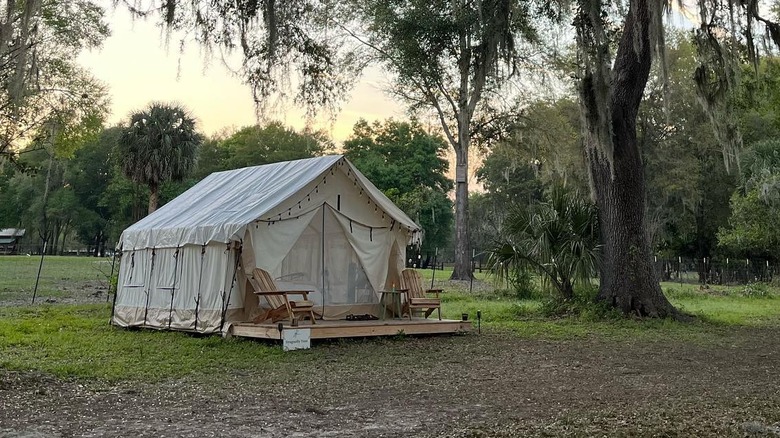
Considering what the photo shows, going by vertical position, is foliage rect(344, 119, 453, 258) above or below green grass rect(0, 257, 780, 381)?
above

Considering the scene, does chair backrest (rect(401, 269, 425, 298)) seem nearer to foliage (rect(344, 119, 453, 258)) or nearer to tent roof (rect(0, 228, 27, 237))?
foliage (rect(344, 119, 453, 258))

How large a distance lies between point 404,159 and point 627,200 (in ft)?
113

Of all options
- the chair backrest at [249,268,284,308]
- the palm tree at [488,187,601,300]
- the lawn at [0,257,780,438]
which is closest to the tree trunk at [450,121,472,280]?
the palm tree at [488,187,601,300]

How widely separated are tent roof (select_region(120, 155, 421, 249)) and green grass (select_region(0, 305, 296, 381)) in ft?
5.04

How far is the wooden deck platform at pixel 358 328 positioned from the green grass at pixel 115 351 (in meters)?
0.19

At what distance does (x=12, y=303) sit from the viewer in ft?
51.4

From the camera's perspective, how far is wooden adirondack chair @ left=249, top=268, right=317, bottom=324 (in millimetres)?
9383

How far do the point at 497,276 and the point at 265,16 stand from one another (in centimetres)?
808

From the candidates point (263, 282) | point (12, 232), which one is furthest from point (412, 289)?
point (12, 232)

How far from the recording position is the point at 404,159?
46.6m

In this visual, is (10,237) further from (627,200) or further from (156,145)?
(627,200)

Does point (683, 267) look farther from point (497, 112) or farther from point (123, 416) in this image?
point (123, 416)

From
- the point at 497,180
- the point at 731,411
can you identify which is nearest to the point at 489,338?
the point at 731,411

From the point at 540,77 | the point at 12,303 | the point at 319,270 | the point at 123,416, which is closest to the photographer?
the point at 123,416
